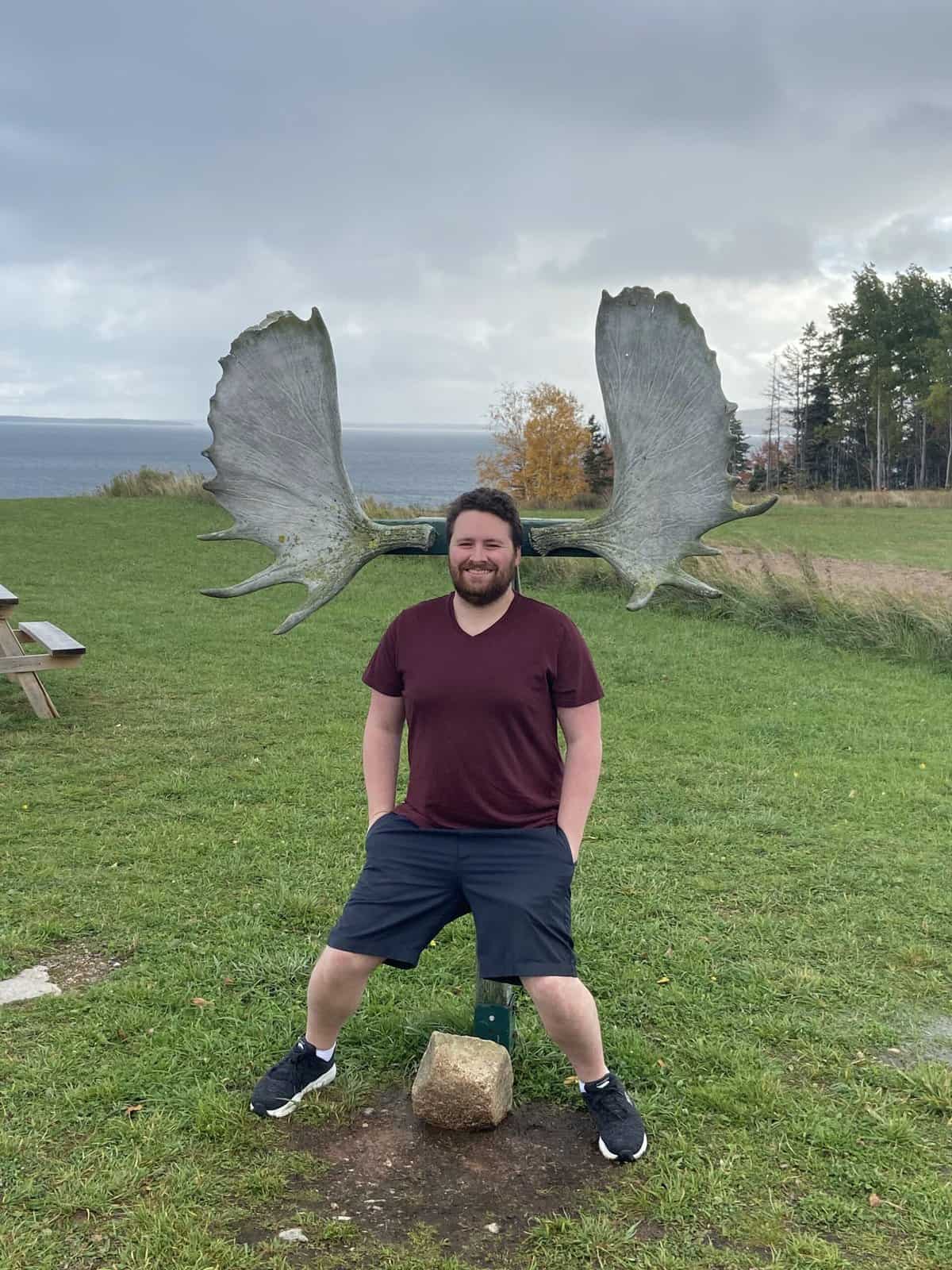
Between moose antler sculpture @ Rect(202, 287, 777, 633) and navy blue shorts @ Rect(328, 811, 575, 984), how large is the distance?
0.80 m

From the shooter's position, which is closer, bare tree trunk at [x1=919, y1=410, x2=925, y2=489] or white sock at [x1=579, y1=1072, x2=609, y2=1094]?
white sock at [x1=579, y1=1072, x2=609, y2=1094]

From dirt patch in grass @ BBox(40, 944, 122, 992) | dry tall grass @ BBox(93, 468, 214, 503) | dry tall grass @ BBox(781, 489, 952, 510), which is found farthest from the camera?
dry tall grass @ BBox(781, 489, 952, 510)

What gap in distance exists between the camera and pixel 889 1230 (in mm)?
2605

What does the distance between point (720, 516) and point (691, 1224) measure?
1949 millimetres

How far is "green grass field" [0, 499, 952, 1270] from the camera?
264cm

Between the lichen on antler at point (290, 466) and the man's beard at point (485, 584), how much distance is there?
1.40 ft

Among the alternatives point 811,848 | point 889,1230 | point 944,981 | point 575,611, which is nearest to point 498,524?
point 889,1230

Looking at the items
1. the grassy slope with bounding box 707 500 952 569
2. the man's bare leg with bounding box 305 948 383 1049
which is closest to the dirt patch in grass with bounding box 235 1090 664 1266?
the man's bare leg with bounding box 305 948 383 1049

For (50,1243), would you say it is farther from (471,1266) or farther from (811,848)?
(811,848)

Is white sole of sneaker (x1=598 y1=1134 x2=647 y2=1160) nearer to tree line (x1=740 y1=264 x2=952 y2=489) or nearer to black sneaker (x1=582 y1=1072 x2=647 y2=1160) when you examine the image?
black sneaker (x1=582 y1=1072 x2=647 y2=1160)

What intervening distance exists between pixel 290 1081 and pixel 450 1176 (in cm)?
57

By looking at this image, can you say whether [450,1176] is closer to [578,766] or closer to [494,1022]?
[494,1022]

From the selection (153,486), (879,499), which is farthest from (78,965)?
(879,499)

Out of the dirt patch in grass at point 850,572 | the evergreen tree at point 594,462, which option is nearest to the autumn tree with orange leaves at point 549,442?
the evergreen tree at point 594,462
